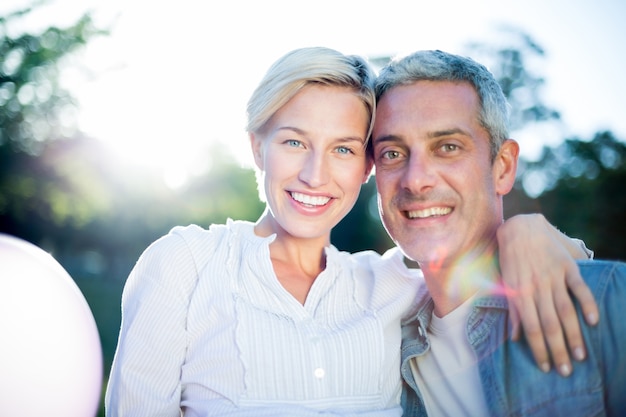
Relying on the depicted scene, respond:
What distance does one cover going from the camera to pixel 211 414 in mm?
2385

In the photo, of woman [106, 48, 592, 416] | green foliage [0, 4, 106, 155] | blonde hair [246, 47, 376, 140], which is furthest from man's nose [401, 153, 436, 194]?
green foliage [0, 4, 106, 155]

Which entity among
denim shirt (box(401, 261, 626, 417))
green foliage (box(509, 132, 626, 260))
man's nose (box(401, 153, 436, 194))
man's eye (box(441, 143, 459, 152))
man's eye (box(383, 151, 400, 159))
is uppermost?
green foliage (box(509, 132, 626, 260))

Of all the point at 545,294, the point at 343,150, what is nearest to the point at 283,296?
the point at 343,150

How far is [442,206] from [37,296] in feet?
6.45

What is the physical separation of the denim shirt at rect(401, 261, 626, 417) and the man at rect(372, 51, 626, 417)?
10mm

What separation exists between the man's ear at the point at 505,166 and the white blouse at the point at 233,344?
1.01 meters

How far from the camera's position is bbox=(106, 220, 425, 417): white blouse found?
7.84ft

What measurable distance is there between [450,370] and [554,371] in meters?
0.61

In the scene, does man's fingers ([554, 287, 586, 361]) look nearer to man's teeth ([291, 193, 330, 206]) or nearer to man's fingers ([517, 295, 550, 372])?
man's fingers ([517, 295, 550, 372])

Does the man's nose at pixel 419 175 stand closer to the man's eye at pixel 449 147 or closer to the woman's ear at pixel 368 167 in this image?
the man's eye at pixel 449 147

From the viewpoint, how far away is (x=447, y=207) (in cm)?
293

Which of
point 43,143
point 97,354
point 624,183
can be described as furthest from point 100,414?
point 624,183

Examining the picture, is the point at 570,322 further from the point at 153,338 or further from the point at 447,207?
the point at 153,338

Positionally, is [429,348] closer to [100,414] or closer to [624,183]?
[100,414]
